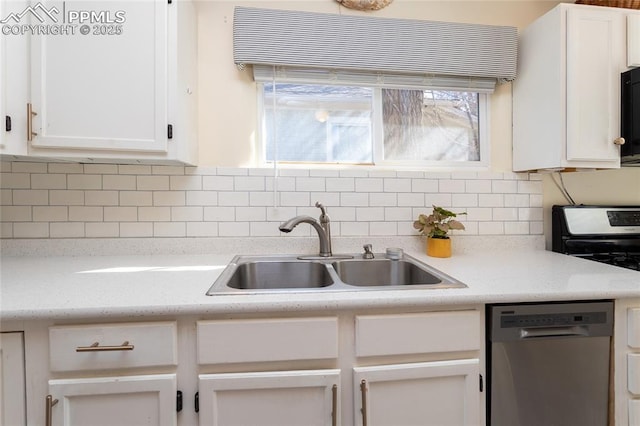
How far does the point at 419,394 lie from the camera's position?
973 millimetres

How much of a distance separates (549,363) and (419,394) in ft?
1.45

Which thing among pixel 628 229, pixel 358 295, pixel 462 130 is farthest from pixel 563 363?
pixel 462 130

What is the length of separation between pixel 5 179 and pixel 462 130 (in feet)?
7.58

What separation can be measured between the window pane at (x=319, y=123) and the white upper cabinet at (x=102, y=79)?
512 mm

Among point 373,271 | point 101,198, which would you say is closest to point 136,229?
point 101,198

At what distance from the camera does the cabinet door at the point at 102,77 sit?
1.19 m

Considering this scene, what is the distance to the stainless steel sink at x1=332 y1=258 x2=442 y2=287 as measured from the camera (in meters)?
1.46

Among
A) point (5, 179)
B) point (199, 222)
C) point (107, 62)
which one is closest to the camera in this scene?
point (107, 62)

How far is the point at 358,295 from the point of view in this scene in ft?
3.11

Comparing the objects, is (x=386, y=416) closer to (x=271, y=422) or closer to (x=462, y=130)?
(x=271, y=422)

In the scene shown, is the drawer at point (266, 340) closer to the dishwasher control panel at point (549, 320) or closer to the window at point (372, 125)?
the dishwasher control panel at point (549, 320)

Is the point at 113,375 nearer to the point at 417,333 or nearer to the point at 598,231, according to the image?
Answer: the point at 417,333

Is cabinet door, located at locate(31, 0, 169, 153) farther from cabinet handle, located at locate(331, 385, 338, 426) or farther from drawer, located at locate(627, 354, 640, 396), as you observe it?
drawer, located at locate(627, 354, 640, 396)

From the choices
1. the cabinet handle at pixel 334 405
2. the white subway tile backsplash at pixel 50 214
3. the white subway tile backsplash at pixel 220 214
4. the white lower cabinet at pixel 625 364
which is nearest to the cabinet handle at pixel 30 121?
the white subway tile backsplash at pixel 50 214
